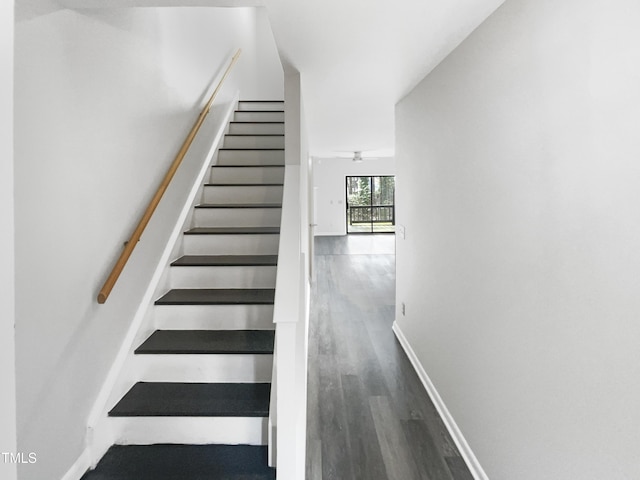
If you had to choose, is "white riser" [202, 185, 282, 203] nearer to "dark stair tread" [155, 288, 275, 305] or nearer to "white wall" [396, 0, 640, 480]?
"dark stair tread" [155, 288, 275, 305]

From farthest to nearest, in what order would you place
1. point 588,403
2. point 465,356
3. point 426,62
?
point 426,62 < point 465,356 < point 588,403

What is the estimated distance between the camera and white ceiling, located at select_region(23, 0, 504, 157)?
1.58 meters

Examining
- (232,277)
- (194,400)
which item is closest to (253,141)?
(232,277)

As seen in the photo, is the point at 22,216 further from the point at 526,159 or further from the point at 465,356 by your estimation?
the point at 465,356

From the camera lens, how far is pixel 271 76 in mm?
6262

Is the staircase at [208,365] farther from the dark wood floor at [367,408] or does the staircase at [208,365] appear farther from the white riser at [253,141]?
the white riser at [253,141]

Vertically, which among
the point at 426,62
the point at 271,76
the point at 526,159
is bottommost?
the point at 526,159

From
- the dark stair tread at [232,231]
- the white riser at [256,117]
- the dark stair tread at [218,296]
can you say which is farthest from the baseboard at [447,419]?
the white riser at [256,117]

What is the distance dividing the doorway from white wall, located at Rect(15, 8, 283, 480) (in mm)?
10323

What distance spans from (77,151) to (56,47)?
395mm

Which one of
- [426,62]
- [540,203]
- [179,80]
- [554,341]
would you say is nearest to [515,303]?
[554,341]

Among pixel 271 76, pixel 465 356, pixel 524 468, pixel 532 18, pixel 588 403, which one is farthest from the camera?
pixel 271 76

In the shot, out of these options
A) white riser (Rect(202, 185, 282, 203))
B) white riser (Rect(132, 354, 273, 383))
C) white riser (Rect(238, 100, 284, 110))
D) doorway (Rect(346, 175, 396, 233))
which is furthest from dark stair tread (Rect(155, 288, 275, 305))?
doorway (Rect(346, 175, 396, 233))

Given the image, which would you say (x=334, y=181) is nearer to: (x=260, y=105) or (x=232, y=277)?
(x=260, y=105)
